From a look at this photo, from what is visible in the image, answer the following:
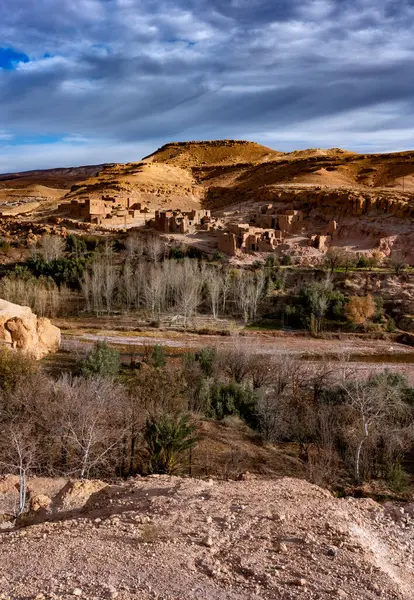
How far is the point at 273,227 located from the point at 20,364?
2904 cm

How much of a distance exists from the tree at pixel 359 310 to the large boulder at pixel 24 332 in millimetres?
16021

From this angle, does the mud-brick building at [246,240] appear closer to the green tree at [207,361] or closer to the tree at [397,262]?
the tree at [397,262]

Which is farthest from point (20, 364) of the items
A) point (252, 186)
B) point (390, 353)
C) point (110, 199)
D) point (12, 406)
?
point (252, 186)

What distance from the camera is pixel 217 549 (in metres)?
5.90

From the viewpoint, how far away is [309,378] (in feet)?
59.6

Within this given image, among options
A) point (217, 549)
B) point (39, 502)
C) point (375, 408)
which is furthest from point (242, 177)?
point (217, 549)

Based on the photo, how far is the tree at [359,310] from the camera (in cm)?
2766

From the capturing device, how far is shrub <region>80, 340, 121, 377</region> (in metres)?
17.5

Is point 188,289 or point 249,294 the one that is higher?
point 188,289

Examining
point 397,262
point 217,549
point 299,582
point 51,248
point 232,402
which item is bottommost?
point 232,402

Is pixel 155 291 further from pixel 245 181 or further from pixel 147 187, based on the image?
pixel 245 181

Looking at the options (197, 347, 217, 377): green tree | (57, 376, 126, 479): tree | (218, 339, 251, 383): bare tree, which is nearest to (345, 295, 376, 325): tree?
(218, 339, 251, 383): bare tree

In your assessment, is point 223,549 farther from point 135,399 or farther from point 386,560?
point 135,399

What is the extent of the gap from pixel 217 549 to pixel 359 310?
23556mm
